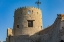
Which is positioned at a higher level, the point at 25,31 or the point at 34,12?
the point at 34,12

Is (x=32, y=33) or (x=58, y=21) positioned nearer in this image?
(x=58, y=21)

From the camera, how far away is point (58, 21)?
28266 mm

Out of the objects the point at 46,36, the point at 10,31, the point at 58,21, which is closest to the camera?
the point at 58,21

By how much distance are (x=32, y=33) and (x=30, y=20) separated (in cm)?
185

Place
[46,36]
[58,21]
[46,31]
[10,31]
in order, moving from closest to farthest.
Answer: [58,21]
[46,36]
[46,31]
[10,31]

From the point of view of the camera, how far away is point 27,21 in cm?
3706

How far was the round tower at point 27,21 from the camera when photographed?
36781 mm

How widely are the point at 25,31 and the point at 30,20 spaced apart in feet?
5.68

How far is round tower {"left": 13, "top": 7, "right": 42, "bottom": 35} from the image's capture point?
121 ft

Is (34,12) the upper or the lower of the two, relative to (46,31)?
upper

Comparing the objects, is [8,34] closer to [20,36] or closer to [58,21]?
[20,36]

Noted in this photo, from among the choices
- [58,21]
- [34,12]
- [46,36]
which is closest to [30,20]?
[34,12]

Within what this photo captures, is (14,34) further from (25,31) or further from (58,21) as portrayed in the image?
(58,21)

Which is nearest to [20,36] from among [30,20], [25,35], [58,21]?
[25,35]
